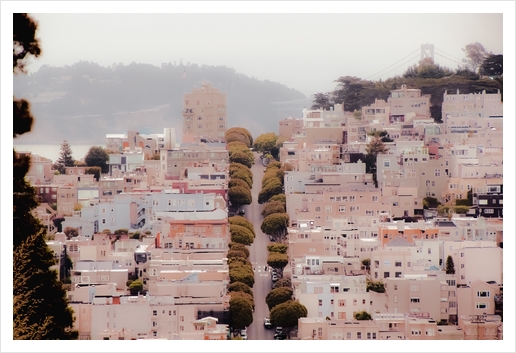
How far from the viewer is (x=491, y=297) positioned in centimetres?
1059

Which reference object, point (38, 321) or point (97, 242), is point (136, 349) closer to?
point (38, 321)

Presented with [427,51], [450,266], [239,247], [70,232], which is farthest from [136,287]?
[427,51]

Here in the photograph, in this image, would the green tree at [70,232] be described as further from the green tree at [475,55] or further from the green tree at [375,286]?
the green tree at [475,55]

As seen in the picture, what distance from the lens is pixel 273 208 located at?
1184cm

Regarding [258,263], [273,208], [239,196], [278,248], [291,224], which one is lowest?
[258,263]

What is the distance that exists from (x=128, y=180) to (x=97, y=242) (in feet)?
2.55

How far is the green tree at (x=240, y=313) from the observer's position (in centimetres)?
1065

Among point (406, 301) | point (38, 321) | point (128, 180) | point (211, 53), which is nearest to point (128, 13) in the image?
point (211, 53)

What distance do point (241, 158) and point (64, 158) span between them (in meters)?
1.80

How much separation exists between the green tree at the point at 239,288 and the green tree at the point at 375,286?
3.61 feet

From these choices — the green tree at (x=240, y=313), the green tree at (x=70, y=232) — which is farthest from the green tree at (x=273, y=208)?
the green tree at (x=70, y=232)

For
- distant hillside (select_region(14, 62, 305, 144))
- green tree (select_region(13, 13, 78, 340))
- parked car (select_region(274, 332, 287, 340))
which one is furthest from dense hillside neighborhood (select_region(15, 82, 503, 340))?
green tree (select_region(13, 13, 78, 340))

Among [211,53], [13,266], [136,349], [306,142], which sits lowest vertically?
[136,349]

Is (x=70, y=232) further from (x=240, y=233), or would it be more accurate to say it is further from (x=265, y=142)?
(x=265, y=142)
